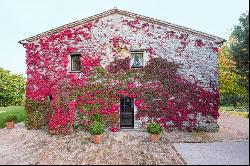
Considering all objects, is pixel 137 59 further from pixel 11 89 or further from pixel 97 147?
pixel 11 89

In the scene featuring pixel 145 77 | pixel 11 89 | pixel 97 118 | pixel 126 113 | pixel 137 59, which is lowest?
pixel 97 118

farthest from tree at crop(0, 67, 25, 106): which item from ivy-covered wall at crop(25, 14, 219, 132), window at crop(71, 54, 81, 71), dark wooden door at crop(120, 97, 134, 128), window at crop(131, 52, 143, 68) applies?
window at crop(131, 52, 143, 68)

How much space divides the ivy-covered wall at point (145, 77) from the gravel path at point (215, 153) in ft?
12.8

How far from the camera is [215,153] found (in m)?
12.6

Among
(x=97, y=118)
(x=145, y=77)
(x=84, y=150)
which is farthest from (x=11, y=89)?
(x=84, y=150)

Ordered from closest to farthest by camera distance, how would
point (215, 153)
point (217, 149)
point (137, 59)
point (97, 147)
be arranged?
point (215, 153) → point (217, 149) → point (97, 147) → point (137, 59)

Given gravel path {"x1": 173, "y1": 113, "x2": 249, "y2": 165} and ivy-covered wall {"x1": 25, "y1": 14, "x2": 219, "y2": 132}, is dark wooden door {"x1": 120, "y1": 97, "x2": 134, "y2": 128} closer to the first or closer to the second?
ivy-covered wall {"x1": 25, "y1": 14, "x2": 219, "y2": 132}

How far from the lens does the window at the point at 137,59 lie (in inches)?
717

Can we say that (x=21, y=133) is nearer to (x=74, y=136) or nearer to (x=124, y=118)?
(x=74, y=136)

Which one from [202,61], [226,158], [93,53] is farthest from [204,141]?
[93,53]

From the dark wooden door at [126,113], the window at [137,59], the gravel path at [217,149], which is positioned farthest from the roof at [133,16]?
the gravel path at [217,149]

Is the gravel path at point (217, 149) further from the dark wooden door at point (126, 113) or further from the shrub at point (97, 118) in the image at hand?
the shrub at point (97, 118)

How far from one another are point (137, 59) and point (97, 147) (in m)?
6.77

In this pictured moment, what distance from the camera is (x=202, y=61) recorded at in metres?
18.0
